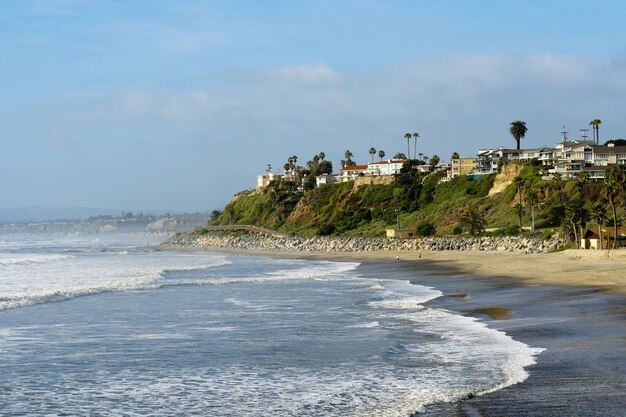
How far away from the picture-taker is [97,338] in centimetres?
2553

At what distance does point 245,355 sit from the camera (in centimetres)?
2195

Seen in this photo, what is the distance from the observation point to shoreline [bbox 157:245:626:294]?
39594 millimetres

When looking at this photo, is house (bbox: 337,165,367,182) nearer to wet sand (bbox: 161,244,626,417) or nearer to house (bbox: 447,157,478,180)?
house (bbox: 447,157,478,180)

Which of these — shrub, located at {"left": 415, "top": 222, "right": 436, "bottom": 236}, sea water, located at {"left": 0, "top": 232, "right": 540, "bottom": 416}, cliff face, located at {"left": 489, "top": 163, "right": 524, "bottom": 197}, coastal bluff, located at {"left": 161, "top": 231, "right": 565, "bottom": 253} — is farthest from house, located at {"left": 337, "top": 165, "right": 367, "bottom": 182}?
sea water, located at {"left": 0, "top": 232, "right": 540, "bottom": 416}

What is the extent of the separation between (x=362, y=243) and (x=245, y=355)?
77.4m

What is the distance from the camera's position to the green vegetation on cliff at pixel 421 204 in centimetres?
9394

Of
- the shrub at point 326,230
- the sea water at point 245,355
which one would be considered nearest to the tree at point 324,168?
the shrub at point 326,230

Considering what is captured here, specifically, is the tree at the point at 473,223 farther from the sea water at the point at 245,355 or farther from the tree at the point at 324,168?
the tree at the point at 324,168

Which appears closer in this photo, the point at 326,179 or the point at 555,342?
the point at 555,342

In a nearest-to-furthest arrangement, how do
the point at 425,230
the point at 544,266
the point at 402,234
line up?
the point at 544,266, the point at 425,230, the point at 402,234

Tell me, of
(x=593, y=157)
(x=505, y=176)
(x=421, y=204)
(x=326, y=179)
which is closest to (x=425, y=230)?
(x=505, y=176)

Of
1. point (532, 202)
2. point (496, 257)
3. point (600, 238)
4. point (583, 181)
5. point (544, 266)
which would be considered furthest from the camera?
point (583, 181)

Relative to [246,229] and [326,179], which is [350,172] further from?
[246,229]

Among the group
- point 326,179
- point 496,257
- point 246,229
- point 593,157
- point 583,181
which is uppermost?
point 593,157
